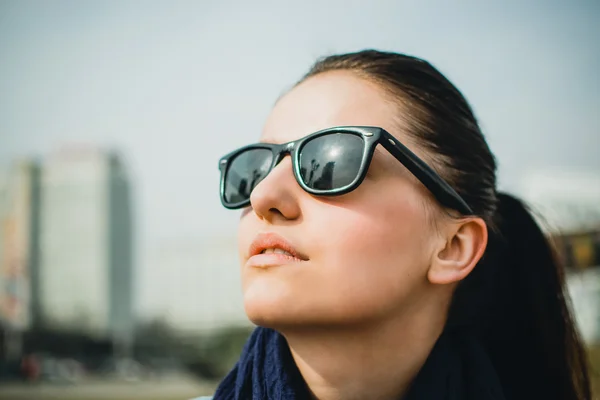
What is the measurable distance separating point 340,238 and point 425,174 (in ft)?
1.16

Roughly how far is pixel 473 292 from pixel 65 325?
59.7m

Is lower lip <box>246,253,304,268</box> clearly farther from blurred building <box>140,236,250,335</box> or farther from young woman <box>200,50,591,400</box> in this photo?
blurred building <box>140,236,250,335</box>

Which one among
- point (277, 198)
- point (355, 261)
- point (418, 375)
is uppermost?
point (277, 198)

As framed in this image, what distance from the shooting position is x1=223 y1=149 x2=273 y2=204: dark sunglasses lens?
180 centimetres

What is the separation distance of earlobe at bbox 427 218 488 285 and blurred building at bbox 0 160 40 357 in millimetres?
56029

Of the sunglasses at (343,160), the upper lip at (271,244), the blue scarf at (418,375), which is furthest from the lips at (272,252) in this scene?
the blue scarf at (418,375)

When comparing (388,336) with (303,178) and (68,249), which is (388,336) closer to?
(303,178)

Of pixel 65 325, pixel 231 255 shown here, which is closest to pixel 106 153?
pixel 231 255

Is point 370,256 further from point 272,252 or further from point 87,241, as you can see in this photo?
point 87,241

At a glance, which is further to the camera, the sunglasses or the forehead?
the forehead

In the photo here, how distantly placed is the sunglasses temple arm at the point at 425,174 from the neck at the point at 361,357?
37 cm

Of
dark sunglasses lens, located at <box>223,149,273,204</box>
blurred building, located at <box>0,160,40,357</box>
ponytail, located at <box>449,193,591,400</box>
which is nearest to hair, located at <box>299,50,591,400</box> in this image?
ponytail, located at <box>449,193,591,400</box>

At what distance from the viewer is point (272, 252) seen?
5.19ft

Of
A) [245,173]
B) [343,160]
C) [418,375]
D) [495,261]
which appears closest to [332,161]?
[343,160]
